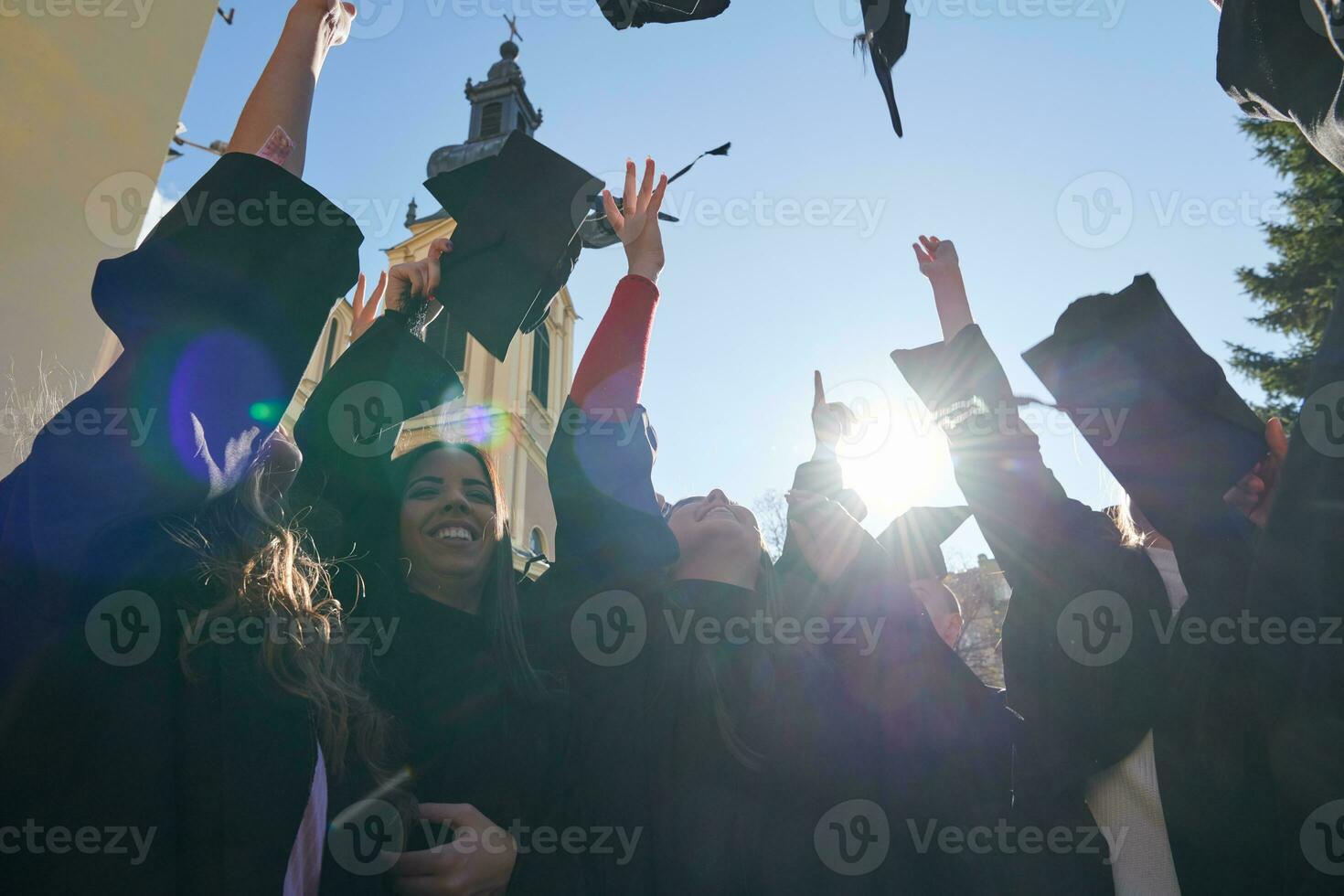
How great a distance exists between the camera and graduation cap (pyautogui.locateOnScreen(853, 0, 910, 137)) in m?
2.36

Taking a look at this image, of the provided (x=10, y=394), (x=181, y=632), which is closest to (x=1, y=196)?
(x=10, y=394)

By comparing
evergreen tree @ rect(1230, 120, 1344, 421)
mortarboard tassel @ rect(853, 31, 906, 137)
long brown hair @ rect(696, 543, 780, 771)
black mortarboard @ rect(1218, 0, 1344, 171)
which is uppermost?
evergreen tree @ rect(1230, 120, 1344, 421)

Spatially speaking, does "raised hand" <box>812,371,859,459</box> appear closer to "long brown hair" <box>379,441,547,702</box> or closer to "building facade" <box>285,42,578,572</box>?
"long brown hair" <box>379,441,547,702</box>

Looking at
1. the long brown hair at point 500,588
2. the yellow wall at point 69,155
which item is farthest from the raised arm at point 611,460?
the yellow wall at point 69,155

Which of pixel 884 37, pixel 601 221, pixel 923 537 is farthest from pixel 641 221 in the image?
pixel 923 537

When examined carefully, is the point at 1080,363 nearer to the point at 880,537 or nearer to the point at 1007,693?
the point at 1007,693

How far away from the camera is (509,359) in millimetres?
21703

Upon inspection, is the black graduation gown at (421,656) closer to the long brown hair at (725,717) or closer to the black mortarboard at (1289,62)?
the long brown hair at (725,717)

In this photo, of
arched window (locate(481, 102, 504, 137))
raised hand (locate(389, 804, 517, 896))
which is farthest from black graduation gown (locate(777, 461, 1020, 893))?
arched window (locate(481, 102, 504, 137))

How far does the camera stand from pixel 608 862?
1.75m

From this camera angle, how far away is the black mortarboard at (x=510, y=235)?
8.52ft

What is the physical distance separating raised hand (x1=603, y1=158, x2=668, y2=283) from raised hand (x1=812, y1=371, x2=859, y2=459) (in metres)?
0.85

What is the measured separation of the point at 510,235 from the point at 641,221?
1.57 feet

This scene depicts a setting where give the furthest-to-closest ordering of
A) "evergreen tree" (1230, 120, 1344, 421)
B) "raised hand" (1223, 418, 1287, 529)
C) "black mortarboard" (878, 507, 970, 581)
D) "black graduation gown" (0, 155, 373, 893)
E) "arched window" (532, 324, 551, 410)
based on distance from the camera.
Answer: "arched window" (532, 324, 551, 410), "evergreen tree" (1230, 120, 1344, 421), "black mortarboard" (878, 507, 970, 581), "raised hand" (1223, 418, 1287, 529), "black graduation gown" (0, 155, 373, 893)
